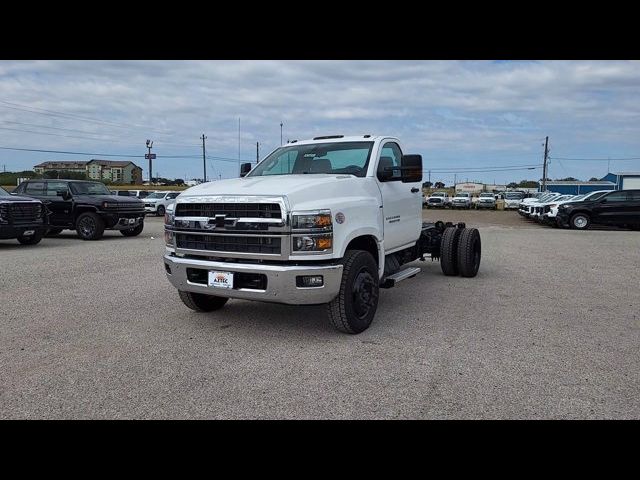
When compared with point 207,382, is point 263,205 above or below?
above

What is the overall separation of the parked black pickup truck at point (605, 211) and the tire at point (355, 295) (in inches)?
733

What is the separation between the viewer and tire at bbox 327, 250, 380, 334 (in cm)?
499

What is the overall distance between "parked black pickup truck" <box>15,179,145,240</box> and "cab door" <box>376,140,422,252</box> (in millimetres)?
11043

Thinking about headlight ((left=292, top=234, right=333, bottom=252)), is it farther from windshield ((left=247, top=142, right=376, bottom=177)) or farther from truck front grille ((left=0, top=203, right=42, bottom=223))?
truck front grille ((left=0, top=203, right=42, bottom=223))

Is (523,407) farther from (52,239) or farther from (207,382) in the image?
(52,239)

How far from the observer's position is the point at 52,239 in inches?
619

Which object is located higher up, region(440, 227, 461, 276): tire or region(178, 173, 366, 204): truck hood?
region(178, 173, 366, 204): truck hood

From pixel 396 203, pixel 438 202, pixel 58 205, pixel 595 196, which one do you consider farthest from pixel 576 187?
pixel 396 203

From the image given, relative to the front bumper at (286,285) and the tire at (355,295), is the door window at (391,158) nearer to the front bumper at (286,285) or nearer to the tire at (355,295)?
the tire at (355,295)

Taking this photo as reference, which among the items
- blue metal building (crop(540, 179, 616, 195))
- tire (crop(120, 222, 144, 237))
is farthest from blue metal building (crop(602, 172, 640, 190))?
tire (crop(120, 222, 144, 237))

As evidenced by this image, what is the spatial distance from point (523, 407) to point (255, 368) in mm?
2114
